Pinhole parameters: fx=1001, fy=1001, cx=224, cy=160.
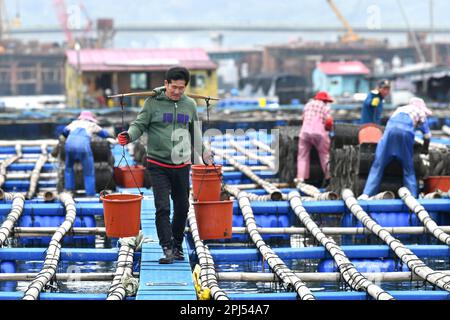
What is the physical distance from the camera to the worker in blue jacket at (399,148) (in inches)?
508

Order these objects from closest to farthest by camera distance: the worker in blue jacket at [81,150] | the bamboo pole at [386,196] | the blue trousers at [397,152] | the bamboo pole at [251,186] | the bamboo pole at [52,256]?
the bamboo pole at [52,256]
the bamboo pole at [386,196]
the blue trousers at [397,152]
the worker in blue jacket at [81,150]
the bamboo pole at [251,186]

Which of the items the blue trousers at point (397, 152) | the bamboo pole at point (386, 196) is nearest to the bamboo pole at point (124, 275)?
the bamboo pole at point (386, 196)

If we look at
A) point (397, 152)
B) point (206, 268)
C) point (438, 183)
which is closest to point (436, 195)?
point (397, 152)

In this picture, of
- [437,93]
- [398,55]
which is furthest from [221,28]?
[437,93]

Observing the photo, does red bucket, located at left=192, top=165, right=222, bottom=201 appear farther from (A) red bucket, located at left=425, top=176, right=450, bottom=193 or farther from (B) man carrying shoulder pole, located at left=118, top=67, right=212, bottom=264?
(A) red bucket, located at left=425, top=176, right=450, bottom=193

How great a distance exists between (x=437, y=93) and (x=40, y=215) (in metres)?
39.6

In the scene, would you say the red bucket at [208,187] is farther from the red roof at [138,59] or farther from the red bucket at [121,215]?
the red roof at [138,59]

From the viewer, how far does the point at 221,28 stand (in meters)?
189

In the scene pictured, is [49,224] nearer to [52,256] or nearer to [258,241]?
[52,256]

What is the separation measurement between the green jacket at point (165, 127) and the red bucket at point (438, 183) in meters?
5.53

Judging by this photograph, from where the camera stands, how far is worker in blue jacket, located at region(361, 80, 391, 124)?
1635 centimetres

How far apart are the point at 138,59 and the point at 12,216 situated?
4172 cm

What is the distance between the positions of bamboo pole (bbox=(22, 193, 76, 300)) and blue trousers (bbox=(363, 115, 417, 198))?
3.95 meters

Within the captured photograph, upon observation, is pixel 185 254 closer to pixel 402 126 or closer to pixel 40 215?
pixel 40 215
